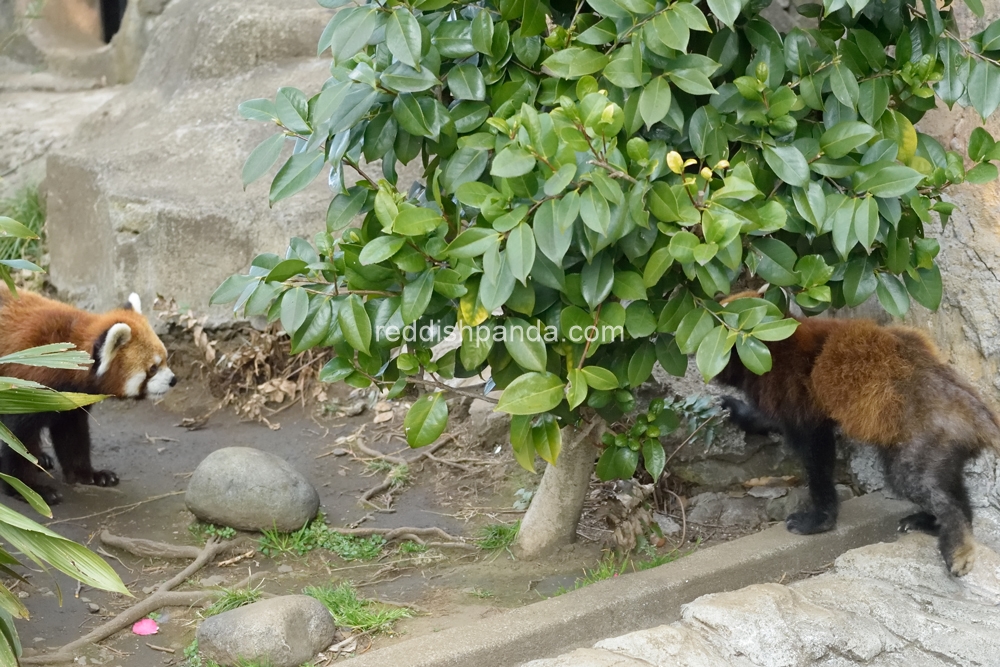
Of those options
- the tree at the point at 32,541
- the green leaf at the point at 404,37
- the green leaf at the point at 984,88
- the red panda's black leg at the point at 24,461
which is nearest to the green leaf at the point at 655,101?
the green leaf at the point at 404,37

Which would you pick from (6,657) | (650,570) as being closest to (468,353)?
(650,570)

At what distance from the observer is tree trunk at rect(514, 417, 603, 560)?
3809mm

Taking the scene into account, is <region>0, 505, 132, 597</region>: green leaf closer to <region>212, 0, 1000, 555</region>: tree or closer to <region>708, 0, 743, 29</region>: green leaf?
<region>212, 0, 1000, 555</region>: tree

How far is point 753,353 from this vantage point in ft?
8.87

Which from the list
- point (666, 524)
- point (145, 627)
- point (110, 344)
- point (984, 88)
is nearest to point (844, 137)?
point (984, 88)

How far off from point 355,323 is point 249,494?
7.09ft

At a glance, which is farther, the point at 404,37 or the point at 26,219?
the point at 26,219

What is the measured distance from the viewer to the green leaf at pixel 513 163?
92.6 inches

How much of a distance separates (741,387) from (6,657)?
3276mm

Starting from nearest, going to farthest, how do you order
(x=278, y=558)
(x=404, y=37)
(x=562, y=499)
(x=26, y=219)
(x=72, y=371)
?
(x=404, y=37) < (x=562, y=499) < (x=278, y=558) < (x=72, y=371) < (x=26, y=219)

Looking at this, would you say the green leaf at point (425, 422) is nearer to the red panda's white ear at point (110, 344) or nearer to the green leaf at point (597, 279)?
the green leaf at point (597, 279)

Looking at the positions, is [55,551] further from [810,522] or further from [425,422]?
[810,522]

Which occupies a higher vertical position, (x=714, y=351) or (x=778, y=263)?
(x=778, y=263)

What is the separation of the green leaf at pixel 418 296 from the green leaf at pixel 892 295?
154cm
